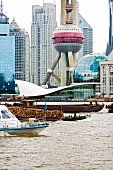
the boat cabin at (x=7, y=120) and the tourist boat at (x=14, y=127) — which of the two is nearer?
the tourist boat at (x=14, y=127)

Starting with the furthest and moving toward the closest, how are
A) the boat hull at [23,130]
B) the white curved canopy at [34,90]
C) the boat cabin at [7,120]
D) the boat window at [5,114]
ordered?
the white curved canopy at [34,90], the boat window at [5,114], the boat cabin at [7,120], the boat hull at [23,130]

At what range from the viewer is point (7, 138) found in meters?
49.4

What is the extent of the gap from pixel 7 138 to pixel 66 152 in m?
9.34

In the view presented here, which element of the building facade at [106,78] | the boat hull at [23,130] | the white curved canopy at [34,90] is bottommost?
the white curved canopy at [34,90]

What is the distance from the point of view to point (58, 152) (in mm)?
41438

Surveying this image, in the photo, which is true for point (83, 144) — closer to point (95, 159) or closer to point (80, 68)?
point (95, 159)

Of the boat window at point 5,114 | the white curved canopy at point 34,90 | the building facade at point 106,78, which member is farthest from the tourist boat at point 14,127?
the white curved canopy at point 34,90

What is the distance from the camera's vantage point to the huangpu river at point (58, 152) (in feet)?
118

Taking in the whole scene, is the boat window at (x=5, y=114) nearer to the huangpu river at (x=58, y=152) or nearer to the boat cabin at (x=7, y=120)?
the boat cabin at (x=7, y=120)

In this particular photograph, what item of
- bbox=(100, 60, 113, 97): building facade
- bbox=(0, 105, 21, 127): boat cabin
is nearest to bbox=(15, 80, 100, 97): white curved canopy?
bbox=(100, 60, 113, 97): building facade

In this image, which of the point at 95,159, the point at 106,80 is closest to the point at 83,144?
the point at 95,159

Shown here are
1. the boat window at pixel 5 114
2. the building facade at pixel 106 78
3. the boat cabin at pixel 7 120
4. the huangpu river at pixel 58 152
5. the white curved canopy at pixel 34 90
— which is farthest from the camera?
the white curved canopy at pixel 34 90

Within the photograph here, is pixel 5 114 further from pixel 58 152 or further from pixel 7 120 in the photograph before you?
pixel 58 152

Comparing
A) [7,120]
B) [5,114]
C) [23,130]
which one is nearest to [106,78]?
[5,114]
